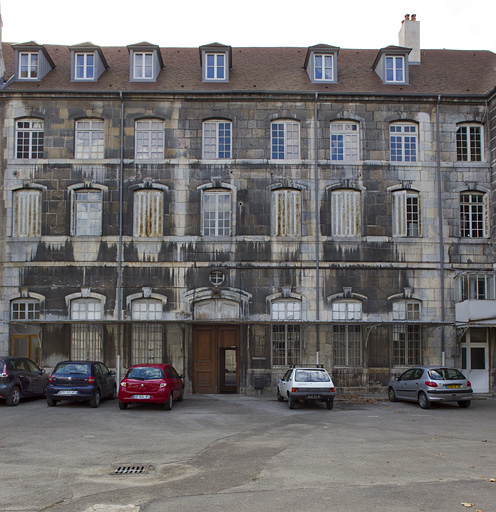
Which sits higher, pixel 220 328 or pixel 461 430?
pixel 220 328

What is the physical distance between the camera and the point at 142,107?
26.7 m

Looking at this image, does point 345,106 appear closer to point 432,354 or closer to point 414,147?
point 414,147

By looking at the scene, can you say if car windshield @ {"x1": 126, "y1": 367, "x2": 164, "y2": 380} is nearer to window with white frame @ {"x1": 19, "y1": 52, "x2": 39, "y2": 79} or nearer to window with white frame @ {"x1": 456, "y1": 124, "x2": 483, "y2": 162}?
window with white frame @ {"x1": 19, "y1": 52, "x2": 39, "y2": 79}

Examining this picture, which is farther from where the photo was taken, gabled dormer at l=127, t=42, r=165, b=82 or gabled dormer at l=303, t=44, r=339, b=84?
gabled dormer at l=303, t=44, r=339, b=84

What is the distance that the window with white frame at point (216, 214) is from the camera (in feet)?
85.9

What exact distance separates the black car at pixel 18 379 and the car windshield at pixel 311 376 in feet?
28.6

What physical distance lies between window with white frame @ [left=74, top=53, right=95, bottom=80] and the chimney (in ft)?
46.9

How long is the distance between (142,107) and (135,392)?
12502mm

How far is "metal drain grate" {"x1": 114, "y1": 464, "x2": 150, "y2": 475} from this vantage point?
10680 millimetres

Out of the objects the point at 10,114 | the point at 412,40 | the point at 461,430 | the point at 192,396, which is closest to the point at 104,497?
the point at 461,430

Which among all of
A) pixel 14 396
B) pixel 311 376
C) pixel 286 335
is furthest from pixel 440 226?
pixel 14 396

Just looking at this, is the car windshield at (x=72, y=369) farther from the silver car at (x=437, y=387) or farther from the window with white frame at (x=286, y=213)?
the silver car at (x=437, y=387)

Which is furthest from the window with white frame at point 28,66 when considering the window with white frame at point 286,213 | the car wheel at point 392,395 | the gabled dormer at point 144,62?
the car wheel at point 392,395

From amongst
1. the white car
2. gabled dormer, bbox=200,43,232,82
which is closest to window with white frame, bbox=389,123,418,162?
gabled dormer, bbox=200,43,232,82
